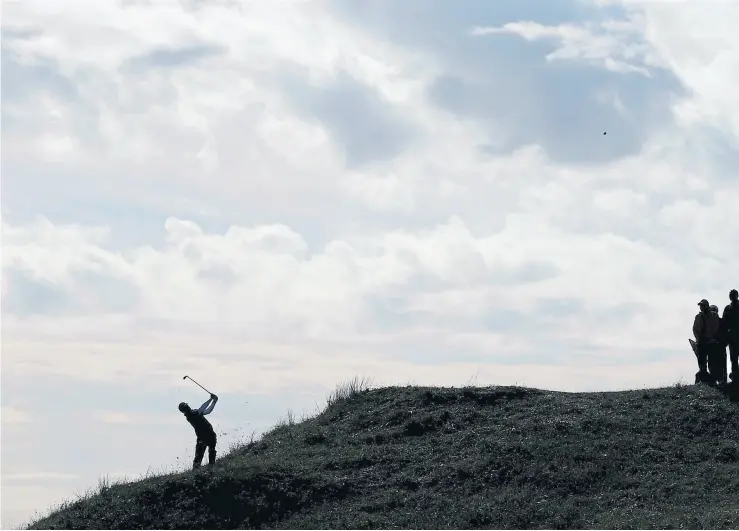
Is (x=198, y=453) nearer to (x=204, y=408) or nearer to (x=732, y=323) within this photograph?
(x=204, y=408)

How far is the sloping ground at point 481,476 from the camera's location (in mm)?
22281

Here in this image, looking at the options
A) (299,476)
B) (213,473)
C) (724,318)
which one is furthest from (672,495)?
(213,473)

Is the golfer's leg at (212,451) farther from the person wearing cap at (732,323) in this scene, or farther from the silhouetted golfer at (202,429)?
the person wearing cap at (732,323)

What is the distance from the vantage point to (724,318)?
1041 inches

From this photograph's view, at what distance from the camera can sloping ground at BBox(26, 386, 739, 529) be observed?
73.1 ft

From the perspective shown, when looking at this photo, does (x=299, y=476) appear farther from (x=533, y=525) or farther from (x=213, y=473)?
(x=533, y=525)

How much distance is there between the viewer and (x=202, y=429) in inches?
1005

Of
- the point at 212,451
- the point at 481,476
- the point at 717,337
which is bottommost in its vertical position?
the point at 481,476

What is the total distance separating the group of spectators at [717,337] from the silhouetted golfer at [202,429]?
11588 millimetres

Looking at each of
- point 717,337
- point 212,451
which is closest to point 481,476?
point 212,451

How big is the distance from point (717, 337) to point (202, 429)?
12.2m

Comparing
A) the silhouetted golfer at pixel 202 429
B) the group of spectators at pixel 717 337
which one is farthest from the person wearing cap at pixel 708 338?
the silhouetted golfer at pixel 202 429

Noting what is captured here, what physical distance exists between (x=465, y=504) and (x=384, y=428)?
549 cm

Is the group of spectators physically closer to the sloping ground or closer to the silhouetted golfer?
the sloping ground
